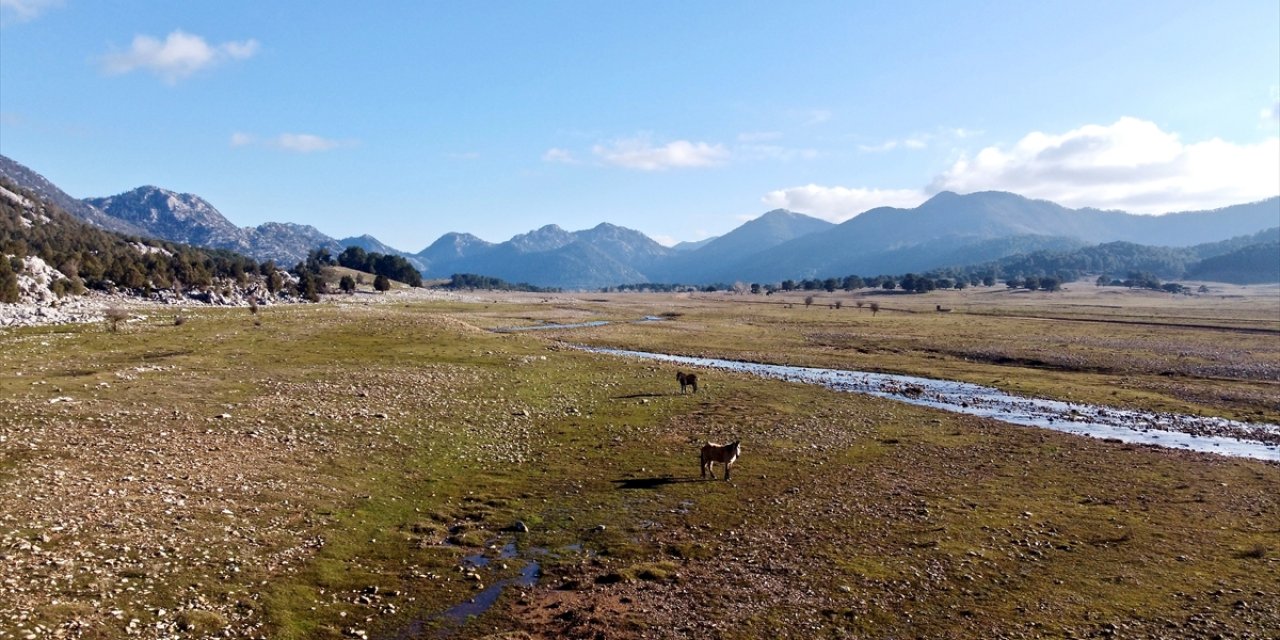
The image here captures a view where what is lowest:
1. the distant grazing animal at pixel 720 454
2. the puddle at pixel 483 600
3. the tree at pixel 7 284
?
the puddle at pixel 483 600

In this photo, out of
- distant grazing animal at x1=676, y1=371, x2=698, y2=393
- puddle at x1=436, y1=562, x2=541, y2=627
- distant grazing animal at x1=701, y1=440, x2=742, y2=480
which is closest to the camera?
puddle at x1=436, y1=562, x2=541, y2=627

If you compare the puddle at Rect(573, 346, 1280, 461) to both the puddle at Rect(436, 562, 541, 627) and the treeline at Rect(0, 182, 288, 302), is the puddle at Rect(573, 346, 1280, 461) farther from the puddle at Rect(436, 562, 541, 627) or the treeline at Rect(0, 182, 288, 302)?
the treeline at Rect(0, 182, 288, 302)

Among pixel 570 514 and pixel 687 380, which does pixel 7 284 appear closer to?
pixel 687 380

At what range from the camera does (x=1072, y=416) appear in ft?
147

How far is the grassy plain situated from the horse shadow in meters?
0.23

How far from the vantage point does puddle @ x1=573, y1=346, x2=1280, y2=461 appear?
125 feet

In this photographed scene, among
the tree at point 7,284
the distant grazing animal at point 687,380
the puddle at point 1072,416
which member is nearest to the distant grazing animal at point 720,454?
the distant grazing animal at point 687,380

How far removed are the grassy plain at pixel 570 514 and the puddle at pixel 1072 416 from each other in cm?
389

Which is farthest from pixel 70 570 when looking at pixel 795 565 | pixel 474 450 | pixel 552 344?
pixel 552 344

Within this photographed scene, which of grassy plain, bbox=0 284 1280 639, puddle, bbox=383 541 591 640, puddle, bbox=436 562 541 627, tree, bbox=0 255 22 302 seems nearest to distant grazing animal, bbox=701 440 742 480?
grassy plain, bbox=0 284 1280 639

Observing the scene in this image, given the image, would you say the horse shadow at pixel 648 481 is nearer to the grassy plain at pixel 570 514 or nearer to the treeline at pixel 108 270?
the grassy plain at pixel 570 514

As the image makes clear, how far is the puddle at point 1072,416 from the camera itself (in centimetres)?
3816

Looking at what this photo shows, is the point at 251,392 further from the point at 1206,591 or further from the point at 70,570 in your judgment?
the point at 1206,591

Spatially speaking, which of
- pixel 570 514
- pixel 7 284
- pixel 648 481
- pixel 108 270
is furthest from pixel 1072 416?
pixel 108 270
